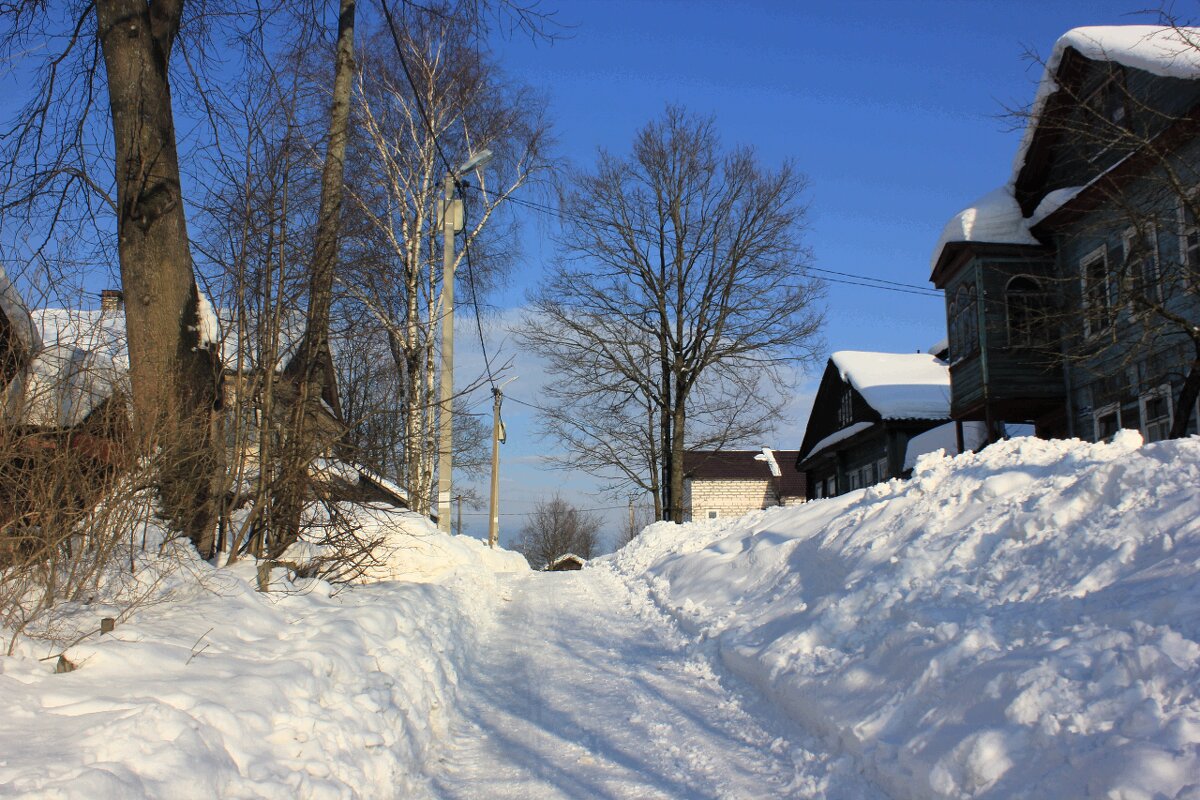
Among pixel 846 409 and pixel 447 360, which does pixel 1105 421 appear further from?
pixel 846 409

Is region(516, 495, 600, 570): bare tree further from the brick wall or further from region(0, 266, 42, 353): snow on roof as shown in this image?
region(0, 266, 42, 353): snow on roof

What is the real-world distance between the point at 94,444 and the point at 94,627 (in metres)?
1.14

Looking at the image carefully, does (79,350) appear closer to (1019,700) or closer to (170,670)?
(170,670)

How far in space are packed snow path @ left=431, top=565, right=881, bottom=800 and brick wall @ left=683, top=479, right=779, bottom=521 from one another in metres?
43.0

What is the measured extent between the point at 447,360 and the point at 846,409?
65.9 ft

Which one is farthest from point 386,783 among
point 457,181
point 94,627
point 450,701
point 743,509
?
point 743,509

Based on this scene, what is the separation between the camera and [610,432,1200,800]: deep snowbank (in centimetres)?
403

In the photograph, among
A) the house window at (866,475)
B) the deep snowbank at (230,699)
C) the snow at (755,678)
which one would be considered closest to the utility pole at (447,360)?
the snow at (755,678)

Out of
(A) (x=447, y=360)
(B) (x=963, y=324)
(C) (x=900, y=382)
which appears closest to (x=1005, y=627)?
(A) (x=447, y=360)

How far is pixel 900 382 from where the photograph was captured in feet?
90.9

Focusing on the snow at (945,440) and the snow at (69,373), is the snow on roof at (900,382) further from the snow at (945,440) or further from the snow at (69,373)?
the snow at (69,373)

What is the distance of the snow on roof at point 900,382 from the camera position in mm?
25609

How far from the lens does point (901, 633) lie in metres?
6.06

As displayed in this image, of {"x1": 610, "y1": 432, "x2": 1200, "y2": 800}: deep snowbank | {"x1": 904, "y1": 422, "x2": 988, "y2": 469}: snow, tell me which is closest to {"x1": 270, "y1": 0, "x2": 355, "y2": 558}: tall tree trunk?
{"x1": 610, "y1": 432, "x2": 1200, "y2": 800}: deep snowbank
